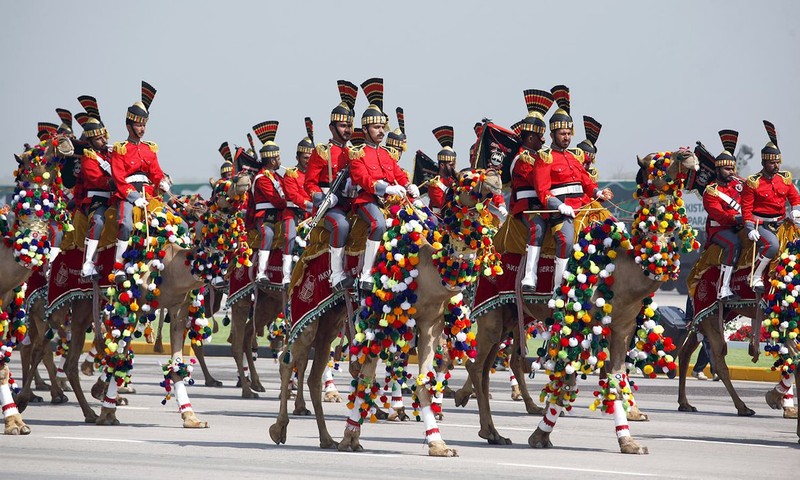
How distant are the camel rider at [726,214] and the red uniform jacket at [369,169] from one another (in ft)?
21.9

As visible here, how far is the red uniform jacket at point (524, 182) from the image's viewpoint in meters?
16.1

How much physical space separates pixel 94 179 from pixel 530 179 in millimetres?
5494

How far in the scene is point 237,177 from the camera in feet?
66.3

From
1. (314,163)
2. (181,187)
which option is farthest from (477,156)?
(181,187)

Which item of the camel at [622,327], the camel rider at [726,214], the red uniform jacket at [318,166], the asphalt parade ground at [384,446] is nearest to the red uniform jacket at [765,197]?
the camel rider at [726,214]

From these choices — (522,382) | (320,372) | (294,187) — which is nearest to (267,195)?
(294,187)

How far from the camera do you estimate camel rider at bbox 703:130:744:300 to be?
64.1 feet

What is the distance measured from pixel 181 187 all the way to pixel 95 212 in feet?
140

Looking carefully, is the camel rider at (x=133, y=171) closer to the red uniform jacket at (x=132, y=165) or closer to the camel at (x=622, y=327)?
the red uniform jacket at (x=132, y=165)

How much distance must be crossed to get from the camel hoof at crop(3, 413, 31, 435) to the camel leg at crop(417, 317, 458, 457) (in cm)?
454

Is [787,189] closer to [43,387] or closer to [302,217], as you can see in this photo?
[302,217]

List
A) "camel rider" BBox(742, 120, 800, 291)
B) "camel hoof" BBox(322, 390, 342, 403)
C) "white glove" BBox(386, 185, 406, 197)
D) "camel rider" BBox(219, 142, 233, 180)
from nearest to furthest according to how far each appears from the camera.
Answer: "white glove" BBox(386, 185, 406, 197) → "camel rider" BBox(742, 120, 800, 291) → "camel hoof" BBox(322, 390, 342, 403) → "camel rider" BBox(219, 142, 233, 180)

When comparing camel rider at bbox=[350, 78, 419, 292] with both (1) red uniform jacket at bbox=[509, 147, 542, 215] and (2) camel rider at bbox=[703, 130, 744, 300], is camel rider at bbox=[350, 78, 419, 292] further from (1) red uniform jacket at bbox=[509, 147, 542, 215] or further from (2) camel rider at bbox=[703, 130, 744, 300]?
(2) camel rider at bbox=[703, 130, 744, 300]

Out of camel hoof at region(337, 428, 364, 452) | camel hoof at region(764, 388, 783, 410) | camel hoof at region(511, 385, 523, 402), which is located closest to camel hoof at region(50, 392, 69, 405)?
camel hoof at region(511, 385, 523, 402)
